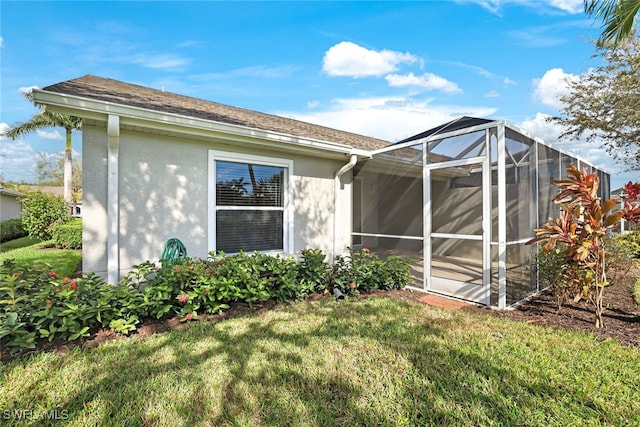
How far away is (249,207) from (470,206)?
4146mm

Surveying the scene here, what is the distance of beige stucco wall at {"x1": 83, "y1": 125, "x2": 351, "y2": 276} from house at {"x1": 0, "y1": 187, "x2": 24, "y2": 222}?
802 inches

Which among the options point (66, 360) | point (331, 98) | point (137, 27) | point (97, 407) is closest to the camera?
point (97, 407)

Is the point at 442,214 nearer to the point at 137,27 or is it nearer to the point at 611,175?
the point at 137,27

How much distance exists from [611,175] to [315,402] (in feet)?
→ 52.0

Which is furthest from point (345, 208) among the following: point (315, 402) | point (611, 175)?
point (611, 175)

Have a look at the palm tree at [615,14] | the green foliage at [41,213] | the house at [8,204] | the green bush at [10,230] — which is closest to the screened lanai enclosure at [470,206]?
the palm tree at [615,14]

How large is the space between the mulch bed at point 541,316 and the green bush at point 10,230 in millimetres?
16539

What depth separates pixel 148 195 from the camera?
483 cm

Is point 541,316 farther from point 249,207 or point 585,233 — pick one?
point 249,207

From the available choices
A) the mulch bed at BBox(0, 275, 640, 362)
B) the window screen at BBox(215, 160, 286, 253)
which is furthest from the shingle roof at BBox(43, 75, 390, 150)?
the mulch bed at BBox(0, 275, 640, 362)

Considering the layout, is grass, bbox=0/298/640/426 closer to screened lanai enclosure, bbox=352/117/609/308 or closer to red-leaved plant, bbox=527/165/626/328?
red-leaved plant, bbox=527/165/626/328

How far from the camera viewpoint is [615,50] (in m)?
12.5

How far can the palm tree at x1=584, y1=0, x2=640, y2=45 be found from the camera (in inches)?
201

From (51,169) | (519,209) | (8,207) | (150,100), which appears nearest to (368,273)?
(519,209)
